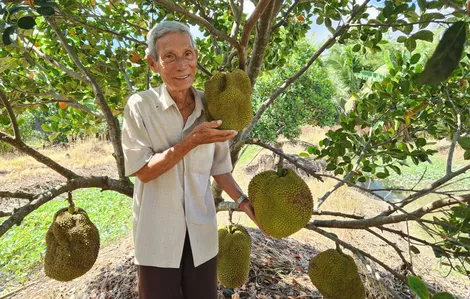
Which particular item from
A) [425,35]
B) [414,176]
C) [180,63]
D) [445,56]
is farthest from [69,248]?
[414,176]

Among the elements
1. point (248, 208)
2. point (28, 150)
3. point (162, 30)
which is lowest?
point (248, 208)

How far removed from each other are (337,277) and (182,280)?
60cm

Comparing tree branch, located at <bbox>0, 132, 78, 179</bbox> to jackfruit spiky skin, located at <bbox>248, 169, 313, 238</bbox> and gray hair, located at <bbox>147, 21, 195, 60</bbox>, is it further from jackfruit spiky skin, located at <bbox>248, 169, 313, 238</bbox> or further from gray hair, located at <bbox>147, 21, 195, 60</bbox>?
jackfruit spiky skin, located at <bbox>248, 169, 313, 238</bbox>

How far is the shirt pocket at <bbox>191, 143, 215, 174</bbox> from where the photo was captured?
1273mm

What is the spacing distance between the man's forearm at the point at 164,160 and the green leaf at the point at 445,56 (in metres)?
0.71

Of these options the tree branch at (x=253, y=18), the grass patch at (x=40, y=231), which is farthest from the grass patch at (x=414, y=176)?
the tree branch at (x=253, y=18)

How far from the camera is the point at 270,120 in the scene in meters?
9.91

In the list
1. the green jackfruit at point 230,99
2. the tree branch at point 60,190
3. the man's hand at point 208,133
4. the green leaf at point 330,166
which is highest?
the green jackfruit at point 230,99

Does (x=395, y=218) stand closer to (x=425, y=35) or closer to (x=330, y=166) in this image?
(x=330, y=166)

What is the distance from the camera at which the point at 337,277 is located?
1339 mm

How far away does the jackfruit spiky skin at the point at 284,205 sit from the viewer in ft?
3.44

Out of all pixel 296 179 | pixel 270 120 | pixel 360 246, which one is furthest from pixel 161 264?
pixel 270 120

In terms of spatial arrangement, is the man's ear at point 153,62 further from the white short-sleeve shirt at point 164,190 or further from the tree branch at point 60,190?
the tree branch at point 60,190

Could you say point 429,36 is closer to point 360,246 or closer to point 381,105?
point 381,105
